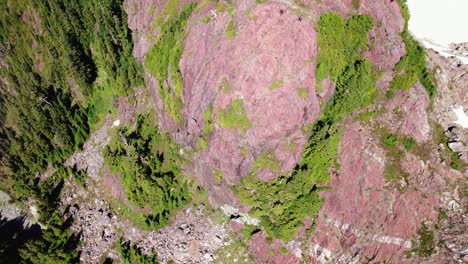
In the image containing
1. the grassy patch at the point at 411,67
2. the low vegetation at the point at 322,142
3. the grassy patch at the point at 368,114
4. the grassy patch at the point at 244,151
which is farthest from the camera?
the grassy patch at the point at 411,67

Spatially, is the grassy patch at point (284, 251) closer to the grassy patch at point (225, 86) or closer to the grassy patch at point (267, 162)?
the grassy patch at point (267, 162)

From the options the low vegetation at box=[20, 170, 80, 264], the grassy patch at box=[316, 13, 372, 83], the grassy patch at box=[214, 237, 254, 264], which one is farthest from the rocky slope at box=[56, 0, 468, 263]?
the low vegetation at box=[20, 170, 80, 264]

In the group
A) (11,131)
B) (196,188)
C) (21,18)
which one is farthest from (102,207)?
(21,18)

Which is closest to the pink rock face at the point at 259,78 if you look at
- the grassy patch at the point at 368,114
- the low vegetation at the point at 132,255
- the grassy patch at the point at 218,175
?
the grassy patch at the point at 218,175

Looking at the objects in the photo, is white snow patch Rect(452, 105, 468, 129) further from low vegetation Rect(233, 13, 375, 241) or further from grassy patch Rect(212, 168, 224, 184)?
grassy patch Rect(212, 168, 224, 184)

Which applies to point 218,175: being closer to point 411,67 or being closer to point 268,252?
point 268,252

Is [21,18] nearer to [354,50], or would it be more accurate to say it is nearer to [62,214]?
[62,214]
